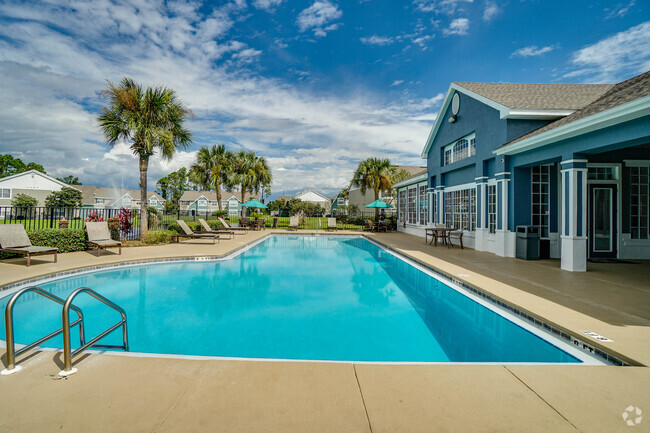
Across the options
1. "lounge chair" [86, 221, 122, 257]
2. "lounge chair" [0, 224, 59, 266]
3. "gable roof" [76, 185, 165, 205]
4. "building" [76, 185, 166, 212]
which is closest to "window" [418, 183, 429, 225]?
"lounge chair" [86, 221, 122, 257]

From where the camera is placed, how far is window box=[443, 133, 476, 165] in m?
13.0

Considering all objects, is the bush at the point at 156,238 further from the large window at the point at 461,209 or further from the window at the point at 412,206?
the window at the point at 412,206

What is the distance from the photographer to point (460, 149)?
46.3ft

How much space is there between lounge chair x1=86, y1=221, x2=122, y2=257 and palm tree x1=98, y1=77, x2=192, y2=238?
2.48m

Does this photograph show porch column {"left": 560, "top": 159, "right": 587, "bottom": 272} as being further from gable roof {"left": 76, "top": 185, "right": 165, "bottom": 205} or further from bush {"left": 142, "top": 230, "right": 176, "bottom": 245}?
gable roof {"left": 76, "top": 185, "right": 165, "bottom": 205}

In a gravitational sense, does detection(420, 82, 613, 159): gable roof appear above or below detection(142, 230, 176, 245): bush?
above

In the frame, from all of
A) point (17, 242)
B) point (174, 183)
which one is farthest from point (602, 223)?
point (174, 183)

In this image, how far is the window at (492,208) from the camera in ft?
36.1

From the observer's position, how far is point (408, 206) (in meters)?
21.7

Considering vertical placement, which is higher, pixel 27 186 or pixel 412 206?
pixel 27 186

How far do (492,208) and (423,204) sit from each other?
24.8 ft

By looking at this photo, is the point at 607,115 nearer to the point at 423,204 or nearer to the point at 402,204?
the point at 423,204

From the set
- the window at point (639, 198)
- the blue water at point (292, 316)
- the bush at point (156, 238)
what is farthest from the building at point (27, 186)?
the window at point (639, 198)

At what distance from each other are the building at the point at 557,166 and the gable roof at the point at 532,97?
0.12ft
